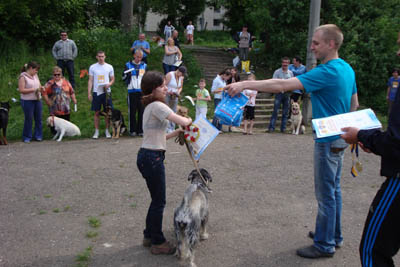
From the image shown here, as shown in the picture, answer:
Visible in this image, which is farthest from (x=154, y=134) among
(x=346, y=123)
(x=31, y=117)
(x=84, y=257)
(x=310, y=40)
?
(x=310, y=40)

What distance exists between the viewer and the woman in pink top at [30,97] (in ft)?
31.4

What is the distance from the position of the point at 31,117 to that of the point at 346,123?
8.90 metres

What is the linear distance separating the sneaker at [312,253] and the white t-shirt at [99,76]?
24.6 feet

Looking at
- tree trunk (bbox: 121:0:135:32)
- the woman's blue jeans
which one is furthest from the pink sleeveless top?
tree trunk (bbox: 121:0:135:32)

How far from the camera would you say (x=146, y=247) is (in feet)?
14.4

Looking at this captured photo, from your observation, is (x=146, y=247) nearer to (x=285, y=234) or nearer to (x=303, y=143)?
(x=285, y=234)

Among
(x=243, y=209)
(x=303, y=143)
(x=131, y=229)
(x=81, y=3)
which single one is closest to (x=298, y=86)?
(x=243, y=209)

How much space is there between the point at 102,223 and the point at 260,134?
730cm

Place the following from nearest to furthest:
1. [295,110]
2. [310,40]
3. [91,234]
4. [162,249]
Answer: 1. [162,249]
2. [91,234]
3. [295,110]
4. [310,40]

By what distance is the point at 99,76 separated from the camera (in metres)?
10.0

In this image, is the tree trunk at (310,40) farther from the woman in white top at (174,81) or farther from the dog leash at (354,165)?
the dog leash at (354,165)

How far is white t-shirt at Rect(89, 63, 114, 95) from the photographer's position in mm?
10023

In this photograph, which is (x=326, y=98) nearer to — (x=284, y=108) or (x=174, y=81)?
(x=174, y=81)

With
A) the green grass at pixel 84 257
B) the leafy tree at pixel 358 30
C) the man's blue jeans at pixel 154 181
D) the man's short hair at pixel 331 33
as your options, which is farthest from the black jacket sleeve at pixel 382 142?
the leafy tree at pixel 358 30
